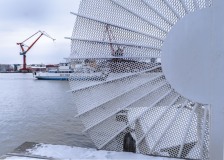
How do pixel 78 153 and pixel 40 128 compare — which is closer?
pixel 78 153

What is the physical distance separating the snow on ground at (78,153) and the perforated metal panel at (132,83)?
37 centimetres

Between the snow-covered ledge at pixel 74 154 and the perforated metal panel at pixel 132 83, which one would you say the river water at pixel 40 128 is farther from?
the snow-covered ledge at pixel 74 154

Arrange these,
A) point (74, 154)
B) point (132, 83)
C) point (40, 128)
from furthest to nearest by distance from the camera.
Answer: point (40, 128) → point (132, 83) → point (74, 154)

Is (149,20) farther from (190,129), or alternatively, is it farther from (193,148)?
(193,148)

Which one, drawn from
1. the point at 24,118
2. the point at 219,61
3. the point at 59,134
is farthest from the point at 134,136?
the point at 24,118

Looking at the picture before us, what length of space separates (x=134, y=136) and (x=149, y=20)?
97 cm

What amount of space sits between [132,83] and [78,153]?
2.35 feet

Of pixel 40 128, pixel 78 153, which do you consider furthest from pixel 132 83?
pixel 40 128

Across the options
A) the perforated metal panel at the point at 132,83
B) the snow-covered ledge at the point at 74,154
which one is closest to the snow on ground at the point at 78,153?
the snow-covered ledge at the point at 74,154

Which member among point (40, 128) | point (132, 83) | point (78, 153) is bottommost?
point (40, 128)

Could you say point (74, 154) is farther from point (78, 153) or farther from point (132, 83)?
point (132, 83)

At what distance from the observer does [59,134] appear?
23.1 feet

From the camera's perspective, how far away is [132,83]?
232 centimetres

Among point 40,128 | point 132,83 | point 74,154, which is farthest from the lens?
point 40,128
